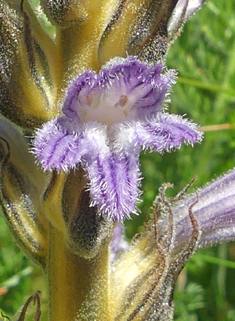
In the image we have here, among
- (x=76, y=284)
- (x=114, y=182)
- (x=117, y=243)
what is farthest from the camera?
(x=117, y=243)

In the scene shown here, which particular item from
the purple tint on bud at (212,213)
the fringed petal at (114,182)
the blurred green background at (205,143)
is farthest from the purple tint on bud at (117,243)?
the fringed petal at (114,182)

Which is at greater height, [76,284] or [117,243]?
[117,243]

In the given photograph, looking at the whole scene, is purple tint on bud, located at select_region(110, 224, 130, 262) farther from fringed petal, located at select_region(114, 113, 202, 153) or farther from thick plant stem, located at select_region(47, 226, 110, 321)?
fringed petal, located at select_region(114, 113, 202, 153)

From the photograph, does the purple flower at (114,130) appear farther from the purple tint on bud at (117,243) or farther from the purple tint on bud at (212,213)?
the purple tint on bud at (117,243)

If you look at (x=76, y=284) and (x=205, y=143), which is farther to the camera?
(x=205, y=143)

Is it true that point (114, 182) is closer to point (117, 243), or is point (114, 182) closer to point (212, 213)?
point (212, 213)

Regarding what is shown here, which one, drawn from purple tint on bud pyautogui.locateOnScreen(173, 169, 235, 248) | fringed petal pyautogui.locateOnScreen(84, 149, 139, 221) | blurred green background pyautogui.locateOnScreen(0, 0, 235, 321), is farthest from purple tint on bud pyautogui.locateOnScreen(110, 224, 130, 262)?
fringed petal pyautogui.locateOnScreen(84, 149, 139, 221)

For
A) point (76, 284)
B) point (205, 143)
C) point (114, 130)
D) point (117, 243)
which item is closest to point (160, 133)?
point (114, 130)
